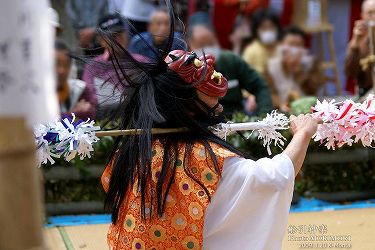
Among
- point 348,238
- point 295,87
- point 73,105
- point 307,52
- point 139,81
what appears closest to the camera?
point 139,81

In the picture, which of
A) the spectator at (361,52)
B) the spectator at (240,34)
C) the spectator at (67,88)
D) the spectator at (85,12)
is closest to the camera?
the spectator at (67,88)

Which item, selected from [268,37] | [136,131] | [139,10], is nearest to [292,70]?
[268,37]

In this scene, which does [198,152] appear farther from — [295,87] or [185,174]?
[295,87]

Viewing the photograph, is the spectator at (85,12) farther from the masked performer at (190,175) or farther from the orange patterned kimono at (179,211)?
the orange patterned kimono at (179,211)

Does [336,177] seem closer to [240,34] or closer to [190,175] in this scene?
[240,34]

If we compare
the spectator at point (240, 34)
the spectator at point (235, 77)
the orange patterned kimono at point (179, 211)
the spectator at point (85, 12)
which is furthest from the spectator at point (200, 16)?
the orange patterned kimono at point (179, 211)

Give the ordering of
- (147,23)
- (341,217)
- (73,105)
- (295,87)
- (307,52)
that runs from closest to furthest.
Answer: (341,217)
(73,105)
(147,23)
(295,87)
(307,52)

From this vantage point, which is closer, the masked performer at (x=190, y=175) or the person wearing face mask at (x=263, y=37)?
the masked performer at (x=190, y=175)

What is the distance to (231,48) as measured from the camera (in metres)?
10.3

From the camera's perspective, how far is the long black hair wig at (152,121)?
3967 mm

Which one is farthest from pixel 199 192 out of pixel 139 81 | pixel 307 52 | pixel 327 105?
pixel 307 52

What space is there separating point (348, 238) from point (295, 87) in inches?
145

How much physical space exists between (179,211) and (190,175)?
172 millimetres

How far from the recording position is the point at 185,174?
3936 mm
